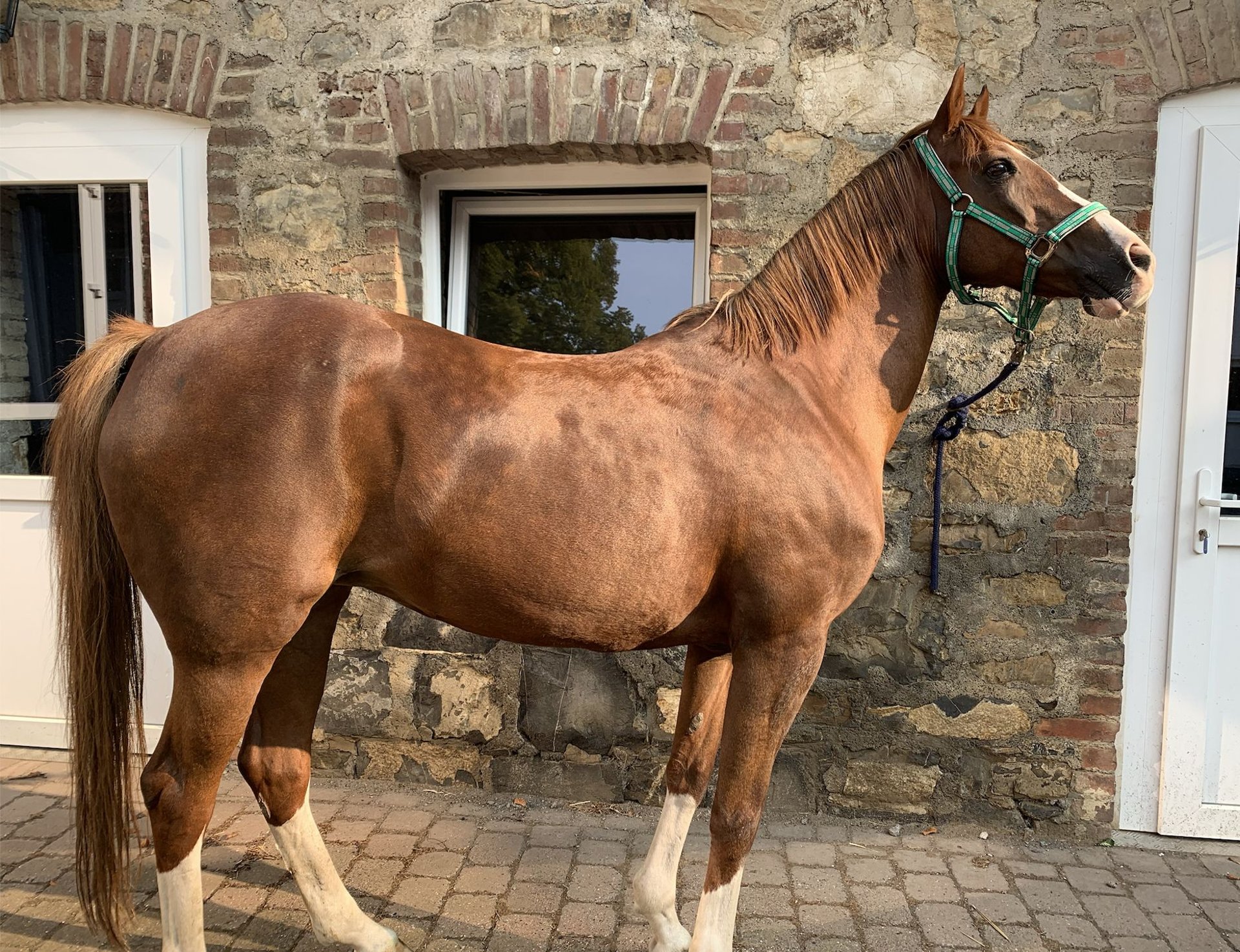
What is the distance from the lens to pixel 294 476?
1601 millimetres

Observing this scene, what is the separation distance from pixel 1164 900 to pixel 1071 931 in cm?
41

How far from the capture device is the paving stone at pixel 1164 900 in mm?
2377

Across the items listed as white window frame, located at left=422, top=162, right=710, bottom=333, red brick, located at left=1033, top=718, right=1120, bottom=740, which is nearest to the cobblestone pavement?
red brick, located at left=1033, top=718, right=1120, bottom=740

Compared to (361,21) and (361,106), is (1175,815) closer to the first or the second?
(361,106)

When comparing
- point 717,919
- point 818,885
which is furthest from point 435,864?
point 818,885

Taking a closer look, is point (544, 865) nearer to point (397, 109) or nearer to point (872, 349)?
point (872, 349)

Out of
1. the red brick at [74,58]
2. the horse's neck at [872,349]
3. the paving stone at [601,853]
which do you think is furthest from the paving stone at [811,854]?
the red brick at [74,58]

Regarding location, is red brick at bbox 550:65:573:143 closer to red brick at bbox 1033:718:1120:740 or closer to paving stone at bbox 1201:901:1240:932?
red brick at bbox 1033:718:1120:740

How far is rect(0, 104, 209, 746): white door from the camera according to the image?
309cm

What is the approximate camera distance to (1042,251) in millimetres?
1761

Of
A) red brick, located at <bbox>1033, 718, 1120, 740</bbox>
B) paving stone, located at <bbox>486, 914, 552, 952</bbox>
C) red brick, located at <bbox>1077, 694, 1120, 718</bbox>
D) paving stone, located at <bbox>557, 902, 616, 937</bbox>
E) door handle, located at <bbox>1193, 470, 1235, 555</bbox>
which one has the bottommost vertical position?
paving stone, located at <bbox>557, 902, 616, 937</bbox>

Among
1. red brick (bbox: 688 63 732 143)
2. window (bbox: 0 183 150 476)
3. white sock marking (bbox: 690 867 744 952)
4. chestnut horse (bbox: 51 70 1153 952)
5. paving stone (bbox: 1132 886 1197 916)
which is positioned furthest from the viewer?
window (bbox: 0 183 150 476)

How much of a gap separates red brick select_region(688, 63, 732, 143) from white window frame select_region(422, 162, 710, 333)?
269mm

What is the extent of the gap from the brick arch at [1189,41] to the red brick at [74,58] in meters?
3.58
